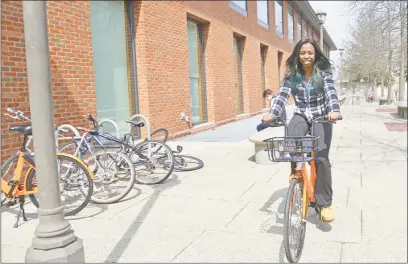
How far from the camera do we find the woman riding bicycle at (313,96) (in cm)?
376

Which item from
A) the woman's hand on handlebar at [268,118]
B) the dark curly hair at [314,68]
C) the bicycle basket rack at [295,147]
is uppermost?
the dark curly hair at [314,68]

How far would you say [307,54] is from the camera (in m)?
3.78

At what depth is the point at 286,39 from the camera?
25.1 metres

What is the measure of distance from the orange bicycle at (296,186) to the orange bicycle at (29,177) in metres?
2.22

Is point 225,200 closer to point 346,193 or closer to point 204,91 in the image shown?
point 346,193

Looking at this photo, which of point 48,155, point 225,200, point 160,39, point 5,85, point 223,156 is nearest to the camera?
point 48,155

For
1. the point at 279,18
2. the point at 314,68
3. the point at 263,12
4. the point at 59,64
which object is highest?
the point at 279,18

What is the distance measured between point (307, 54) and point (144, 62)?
576cm

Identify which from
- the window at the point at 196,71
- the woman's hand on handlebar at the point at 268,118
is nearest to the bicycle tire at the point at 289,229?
the woman's hand on handlebar at the point at 268,118

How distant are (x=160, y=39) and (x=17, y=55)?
171 inches

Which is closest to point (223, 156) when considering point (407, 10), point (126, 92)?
point (126, 92)

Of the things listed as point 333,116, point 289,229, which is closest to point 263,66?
point 333,116

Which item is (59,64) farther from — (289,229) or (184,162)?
(289,229)

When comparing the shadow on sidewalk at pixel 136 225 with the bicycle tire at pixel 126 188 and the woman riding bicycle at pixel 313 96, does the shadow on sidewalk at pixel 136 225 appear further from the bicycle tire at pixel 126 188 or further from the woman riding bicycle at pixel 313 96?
the woman riding bicycle at pixel 313 96
